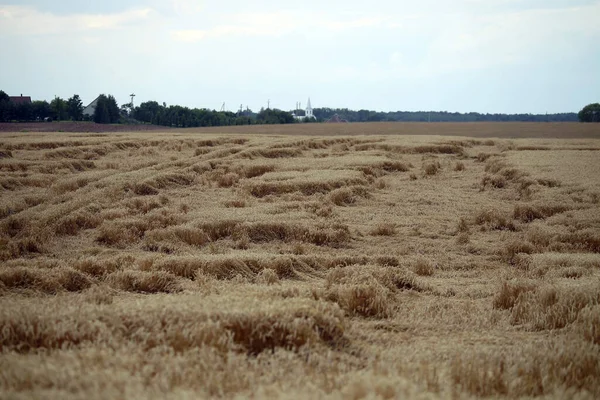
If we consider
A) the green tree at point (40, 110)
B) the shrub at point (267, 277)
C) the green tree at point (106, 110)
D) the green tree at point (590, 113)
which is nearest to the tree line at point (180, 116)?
the green tree at point (106, 110)

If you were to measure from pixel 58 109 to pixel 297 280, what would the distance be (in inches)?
3220

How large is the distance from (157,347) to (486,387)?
2.41m

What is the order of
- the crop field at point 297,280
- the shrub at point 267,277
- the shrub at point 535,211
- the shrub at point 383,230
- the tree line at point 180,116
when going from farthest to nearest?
the tree line at point 180,116
the shrub at point 535,211
the shrub at point 383,230
the shrub at point 267,277
the crop field at point 297,280

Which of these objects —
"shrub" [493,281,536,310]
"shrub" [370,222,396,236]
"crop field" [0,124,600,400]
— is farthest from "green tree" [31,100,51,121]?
"shrub" [493,281,536,310]

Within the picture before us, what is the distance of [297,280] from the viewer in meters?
11.0

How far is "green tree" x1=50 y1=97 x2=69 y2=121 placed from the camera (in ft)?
274

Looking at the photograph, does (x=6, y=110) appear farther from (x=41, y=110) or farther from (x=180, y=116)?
(x=180, y=116)

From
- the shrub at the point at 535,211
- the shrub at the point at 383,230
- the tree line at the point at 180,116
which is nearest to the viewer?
the shrub at the point at 383,230

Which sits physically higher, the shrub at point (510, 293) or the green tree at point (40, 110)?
the green tree at point (40, 110)

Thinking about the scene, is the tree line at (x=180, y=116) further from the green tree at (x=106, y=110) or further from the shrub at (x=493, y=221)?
the shrub at (x=493, y=221)

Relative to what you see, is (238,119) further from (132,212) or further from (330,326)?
(330,326)

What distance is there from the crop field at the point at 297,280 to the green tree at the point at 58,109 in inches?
2281

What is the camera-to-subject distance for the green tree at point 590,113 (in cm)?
10319

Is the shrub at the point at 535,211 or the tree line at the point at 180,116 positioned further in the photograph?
the tree line at the point at 180,116
